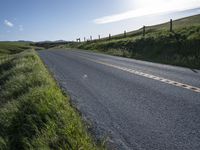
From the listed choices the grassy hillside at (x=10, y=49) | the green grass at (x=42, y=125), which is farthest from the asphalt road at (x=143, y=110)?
the grassy hillside at (x=10, y=49)

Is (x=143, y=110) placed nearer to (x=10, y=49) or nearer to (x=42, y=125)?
(x=42, y=125)

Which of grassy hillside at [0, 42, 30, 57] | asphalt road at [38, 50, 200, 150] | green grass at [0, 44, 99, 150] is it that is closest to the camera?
green grass at [0, 44, 99, 150]

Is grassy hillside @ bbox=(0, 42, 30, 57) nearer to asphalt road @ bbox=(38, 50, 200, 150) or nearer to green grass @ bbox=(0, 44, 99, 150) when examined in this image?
asphalt road @ bbox=(38, 50, 200, 150)

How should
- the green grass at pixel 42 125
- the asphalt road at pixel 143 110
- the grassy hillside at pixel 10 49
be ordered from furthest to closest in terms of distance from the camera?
the grassy hillside at pixel 10 49 < the asphalt road at pixel 143 110 < the green grass at pixel 42 125

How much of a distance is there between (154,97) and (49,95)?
2678mm

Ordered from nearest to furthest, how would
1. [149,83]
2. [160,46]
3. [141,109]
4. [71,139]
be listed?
1. [71,139]
2. [141,109]
3. [149,83]
4. [160,46]

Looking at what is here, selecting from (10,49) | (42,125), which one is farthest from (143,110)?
(10,49)

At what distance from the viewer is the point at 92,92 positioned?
9805 millimetres

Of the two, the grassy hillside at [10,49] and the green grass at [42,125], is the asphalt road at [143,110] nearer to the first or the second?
the green grass at [42,125]

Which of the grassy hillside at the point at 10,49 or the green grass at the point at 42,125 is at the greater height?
the green grass at the point at 42,125

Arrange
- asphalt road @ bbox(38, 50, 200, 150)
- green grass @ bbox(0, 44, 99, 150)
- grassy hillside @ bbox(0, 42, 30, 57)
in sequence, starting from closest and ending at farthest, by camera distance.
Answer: green grass @ bbox(0, 44, 99, 150) < asphalt road @ bbox(38, 50, 200, 150) < grassy hillside @ bbox(0, 42, 30, 57)

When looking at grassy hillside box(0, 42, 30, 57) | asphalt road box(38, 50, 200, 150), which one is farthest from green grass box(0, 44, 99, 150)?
grassy hillside box(0, 42, 30, 57)

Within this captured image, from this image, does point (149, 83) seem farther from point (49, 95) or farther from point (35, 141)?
point (35, 141)

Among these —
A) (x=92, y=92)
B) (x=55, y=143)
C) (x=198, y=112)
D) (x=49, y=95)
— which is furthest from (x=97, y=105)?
(x=55, y=143)
